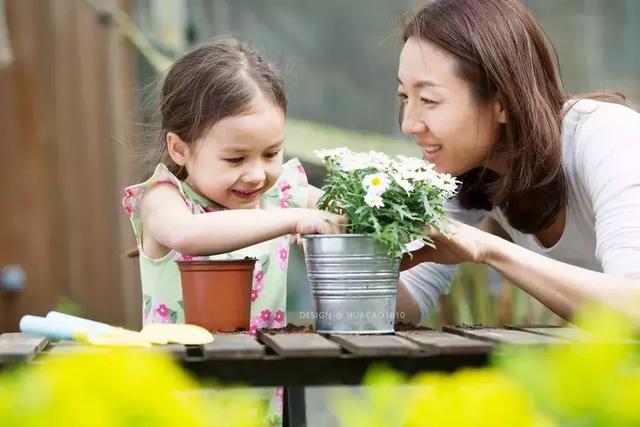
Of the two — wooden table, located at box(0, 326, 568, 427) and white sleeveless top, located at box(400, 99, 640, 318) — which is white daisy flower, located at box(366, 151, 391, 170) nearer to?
wooden table, located at box(0, 326, 568, 427)

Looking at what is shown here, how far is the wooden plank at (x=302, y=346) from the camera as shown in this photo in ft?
4.32

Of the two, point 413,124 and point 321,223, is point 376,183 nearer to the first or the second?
point 321,223

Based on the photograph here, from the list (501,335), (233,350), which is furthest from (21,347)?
(501,335)

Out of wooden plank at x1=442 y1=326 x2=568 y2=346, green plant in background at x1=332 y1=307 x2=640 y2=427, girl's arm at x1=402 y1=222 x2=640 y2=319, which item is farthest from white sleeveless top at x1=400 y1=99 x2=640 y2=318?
green plant in background at x1=332 y1=307 x2=640 y2=427

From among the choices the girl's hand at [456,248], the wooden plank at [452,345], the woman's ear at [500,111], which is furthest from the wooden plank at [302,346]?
the woman's ear at [500,111]

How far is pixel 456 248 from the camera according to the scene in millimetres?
1962

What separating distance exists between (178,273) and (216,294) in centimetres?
43

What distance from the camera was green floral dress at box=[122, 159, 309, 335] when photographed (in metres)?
2.28

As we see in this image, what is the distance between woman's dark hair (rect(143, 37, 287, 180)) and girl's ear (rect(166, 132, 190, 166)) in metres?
0.01

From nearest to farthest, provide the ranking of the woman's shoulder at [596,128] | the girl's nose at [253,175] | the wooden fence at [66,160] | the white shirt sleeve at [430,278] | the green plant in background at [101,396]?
the green plant in background at [101,396]
the girl's nose at [253,175]
the woman's shoulder at [596,128]
the white shirt sleeve at [430,278]
the wooden fence at [66,160]

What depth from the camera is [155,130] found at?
2746 mm

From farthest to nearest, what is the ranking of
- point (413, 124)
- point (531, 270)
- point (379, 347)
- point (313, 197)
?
point (313, 197), point (413, 124), point (531, 270), point (379, 347)

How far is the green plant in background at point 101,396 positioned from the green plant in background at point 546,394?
0.08m

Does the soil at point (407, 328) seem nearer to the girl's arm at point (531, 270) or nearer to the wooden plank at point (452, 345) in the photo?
the girl's arm at point (531, 270)
